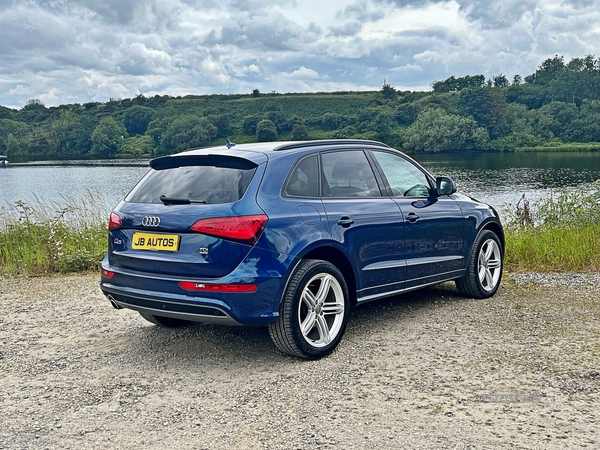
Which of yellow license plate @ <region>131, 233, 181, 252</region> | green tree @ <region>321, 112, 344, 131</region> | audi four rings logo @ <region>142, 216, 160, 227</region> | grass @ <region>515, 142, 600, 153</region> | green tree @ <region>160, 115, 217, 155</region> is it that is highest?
green tree @ <region>321, 112, 344, 131</region>

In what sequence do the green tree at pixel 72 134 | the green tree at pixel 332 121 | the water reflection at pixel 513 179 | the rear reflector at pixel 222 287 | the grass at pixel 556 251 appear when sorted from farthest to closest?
1. the green tree at pixel 332 121
2. the green tree at pixel 72 134
3. the water reflection at pixel 513 179
4. the grass at pixel 556 251
5. the rear reflector at pixel 222 287

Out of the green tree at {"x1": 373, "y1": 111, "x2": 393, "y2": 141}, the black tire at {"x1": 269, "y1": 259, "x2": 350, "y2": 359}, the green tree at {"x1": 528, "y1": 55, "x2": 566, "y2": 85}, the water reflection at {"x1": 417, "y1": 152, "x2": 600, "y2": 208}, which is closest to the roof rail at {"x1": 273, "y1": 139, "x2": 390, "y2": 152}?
the black tire at {"x1": 269, "y1": 259, "x2": 350, "y2": 359}

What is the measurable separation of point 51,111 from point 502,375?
4470 inches

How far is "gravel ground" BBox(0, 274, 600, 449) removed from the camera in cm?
349

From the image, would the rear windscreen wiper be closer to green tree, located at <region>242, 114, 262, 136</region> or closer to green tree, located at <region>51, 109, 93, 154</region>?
green tree, located at <region>242, 114, 262, 136</region>

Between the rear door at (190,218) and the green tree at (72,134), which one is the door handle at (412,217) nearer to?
the rear door at (190,218)

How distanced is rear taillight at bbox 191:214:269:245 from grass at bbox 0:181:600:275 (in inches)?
227

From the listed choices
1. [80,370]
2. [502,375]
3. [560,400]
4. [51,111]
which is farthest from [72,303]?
[51,111]

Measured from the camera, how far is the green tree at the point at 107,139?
86075 mm

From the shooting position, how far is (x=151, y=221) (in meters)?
4.61

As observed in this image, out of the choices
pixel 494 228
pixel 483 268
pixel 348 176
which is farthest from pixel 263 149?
pixel 494 228

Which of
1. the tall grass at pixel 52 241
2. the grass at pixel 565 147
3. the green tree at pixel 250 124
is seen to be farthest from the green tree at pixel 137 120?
the tall grass at pixel 52 241

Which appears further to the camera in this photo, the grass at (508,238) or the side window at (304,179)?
the grass at (508,238)

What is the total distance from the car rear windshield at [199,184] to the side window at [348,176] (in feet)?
2.50
